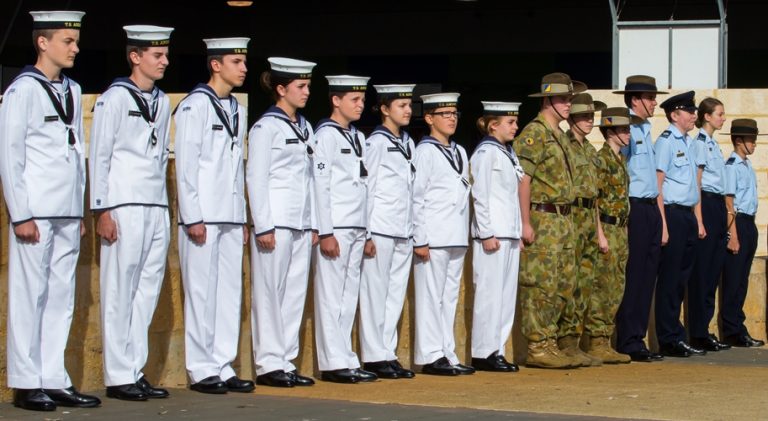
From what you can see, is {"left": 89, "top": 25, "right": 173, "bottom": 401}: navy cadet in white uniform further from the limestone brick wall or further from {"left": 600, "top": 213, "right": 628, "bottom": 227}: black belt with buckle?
{"left": 600, "top": 213, "right": 628, "bottom": 227}: black belt with buckle

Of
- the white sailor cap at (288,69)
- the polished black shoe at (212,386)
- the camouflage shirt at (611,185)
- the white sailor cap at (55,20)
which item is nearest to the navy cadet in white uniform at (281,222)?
the white sailor cap at (288,69)

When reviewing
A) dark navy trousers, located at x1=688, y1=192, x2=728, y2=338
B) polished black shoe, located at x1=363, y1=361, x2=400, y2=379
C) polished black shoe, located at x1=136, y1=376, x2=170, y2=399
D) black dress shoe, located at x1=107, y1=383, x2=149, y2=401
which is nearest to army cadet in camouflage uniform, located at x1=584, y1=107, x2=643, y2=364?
dark navy trousers, located at x1=688, y1=192, x2=728, y2=338

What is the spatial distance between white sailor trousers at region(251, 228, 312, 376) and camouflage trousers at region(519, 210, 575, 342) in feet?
7.50

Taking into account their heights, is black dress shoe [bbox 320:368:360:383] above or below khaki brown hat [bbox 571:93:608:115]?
below

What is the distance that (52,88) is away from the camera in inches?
321

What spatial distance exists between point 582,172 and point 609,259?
2.61 feet

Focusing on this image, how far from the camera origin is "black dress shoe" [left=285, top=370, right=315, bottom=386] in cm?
960

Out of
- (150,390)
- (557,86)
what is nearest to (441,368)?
(557,86)

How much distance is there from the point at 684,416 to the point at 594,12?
2202 centimetres

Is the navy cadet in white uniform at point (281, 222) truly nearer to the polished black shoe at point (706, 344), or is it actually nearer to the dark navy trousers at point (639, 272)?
the dark navy trousers at point (639, 272)

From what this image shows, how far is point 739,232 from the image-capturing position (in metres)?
14.5

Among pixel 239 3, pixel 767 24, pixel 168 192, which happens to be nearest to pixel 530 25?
pixel 767 24

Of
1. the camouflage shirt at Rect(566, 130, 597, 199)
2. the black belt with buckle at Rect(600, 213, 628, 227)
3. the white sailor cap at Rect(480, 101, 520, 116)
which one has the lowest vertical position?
the black belt with buckle at Rect(600, 213, 628, 227)

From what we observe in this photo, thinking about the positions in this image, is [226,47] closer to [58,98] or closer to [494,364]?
[58,98]
